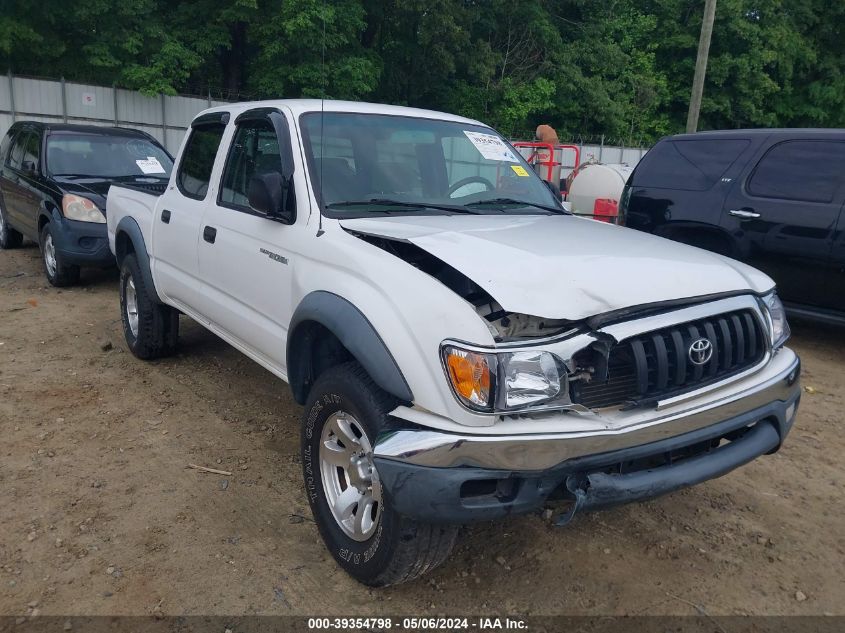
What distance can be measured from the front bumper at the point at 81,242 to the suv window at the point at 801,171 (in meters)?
6.64

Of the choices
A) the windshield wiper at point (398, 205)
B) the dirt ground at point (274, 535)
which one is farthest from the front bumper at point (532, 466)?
the windshield wiper at point (398, 205)

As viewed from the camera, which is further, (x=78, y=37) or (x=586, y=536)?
(x=78, y=37)

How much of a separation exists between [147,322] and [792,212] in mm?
5515

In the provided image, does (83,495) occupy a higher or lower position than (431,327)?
lower

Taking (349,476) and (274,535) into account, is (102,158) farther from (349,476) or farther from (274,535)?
(349,476)

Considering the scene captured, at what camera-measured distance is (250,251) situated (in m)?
3.60

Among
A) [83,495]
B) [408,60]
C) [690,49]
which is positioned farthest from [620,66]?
[83,495]

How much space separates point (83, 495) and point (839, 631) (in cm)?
344

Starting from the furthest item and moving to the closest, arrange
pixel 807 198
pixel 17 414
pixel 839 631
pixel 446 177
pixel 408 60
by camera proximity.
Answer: pixel 408 60 → pixel 807 198 → pixel 17 414 → pixel 446 177 → pixel 839 631

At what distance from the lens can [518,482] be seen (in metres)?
2.29

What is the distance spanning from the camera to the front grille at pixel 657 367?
2.38 meters

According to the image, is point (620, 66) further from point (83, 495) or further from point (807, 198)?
point (83, 495)

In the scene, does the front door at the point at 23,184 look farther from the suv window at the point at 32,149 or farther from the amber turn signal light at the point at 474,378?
the amber turn signal light at the point at 474,378

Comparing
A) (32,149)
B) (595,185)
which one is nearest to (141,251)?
(32,149)
